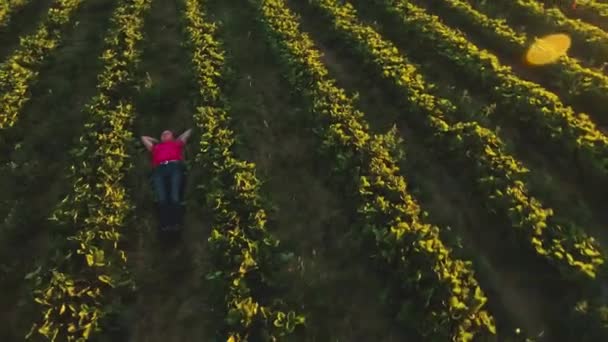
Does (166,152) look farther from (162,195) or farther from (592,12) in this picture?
(592,12)

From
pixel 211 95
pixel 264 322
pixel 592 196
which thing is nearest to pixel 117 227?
pixel 264 322

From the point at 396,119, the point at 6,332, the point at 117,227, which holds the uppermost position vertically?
the point at 396,119

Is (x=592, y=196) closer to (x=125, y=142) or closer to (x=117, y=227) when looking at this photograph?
Answer: (x=117, y=227)

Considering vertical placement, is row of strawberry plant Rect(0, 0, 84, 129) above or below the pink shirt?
below

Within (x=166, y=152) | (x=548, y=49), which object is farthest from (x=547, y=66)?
(x=166, y=152)

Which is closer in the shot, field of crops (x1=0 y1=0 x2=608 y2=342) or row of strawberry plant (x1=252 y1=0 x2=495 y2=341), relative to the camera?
row of strawberry plant (x1=252 y1=0 x2=495 y2=341)

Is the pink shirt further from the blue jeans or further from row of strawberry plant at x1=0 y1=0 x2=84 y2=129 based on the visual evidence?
row of strawberry plant at x1=0 y1=0 x2=84 y2=129

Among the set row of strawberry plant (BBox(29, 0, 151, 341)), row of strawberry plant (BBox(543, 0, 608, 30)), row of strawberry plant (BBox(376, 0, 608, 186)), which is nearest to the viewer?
row of strawberry plant (BBox(29, 0, 151, 341))

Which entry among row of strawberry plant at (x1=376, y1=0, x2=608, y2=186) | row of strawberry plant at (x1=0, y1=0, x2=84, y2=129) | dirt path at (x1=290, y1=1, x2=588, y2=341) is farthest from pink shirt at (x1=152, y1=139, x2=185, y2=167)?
row of strawberry plant at (x1=376, y1=0, x2=608, y2=186)
